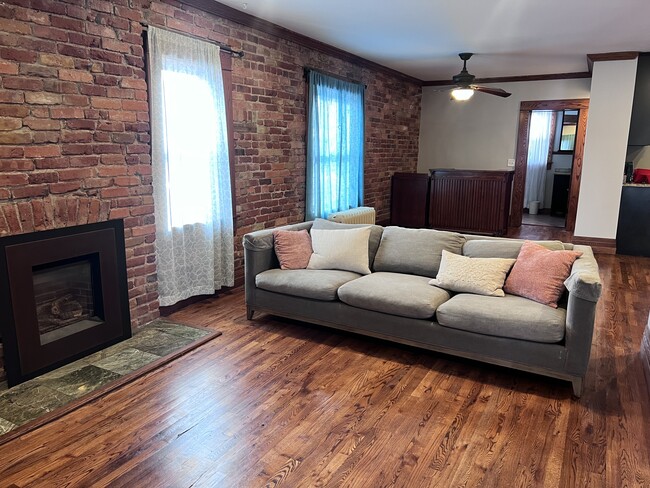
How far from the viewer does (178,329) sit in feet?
11.7

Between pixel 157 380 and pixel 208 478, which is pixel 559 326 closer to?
pixel 208 478

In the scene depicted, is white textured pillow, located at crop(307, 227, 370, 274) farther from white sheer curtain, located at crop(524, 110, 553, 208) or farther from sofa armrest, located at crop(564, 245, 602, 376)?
white sheer curtain, located at crop(524, 110, 553, 208)

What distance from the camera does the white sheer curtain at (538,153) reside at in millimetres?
9672

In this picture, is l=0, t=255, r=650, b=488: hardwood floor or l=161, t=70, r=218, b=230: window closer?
l=0, t=255, r=650, b=488: hardwood floor

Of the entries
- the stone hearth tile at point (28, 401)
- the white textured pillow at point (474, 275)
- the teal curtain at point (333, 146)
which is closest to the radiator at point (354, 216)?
the teal curtain at point (333, 146)

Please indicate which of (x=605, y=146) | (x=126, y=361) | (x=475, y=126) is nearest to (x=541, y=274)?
(x=126, y=361)

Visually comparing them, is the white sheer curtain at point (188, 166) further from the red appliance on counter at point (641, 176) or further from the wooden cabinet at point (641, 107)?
the red appliance on counter at point (641, 176)

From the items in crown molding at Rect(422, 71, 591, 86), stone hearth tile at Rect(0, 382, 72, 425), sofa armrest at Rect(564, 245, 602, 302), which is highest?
crown molding at Rect(422, 71, 591, 86)

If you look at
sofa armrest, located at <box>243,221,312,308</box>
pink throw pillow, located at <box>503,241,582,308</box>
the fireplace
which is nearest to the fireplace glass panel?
the fireplace

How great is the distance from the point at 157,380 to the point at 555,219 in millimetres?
8565

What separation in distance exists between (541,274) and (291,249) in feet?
6.07

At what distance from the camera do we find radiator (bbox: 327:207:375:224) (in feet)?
18.3

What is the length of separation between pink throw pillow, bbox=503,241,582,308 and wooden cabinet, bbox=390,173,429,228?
15.3 feet

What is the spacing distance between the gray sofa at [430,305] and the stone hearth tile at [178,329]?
0.46 meters
